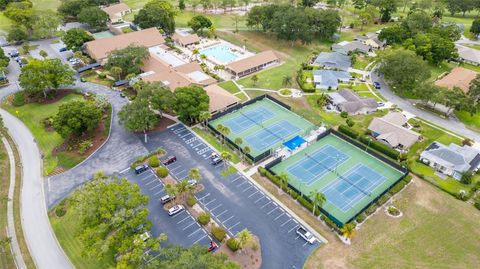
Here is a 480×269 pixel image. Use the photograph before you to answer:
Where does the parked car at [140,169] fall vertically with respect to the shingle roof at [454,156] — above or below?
below

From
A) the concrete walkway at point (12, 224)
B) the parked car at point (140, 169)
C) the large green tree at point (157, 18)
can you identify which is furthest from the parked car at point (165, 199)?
the large green tree at point (157, 18)

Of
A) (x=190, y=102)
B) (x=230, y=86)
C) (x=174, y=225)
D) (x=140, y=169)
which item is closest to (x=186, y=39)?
(x=230, y=86)

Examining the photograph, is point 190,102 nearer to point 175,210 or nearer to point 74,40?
point 175,210

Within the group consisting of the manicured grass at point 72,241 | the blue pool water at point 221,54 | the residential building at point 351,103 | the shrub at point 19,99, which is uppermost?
the blue pool water at point 221,54

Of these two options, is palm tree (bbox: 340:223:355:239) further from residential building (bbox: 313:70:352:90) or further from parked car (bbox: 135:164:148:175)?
residential building (bbox: 313:70:352:90)

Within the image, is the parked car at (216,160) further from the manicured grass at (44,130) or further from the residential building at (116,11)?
the residential building at (116,11)

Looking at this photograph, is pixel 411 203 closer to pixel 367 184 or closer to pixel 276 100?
pixel 367 184
